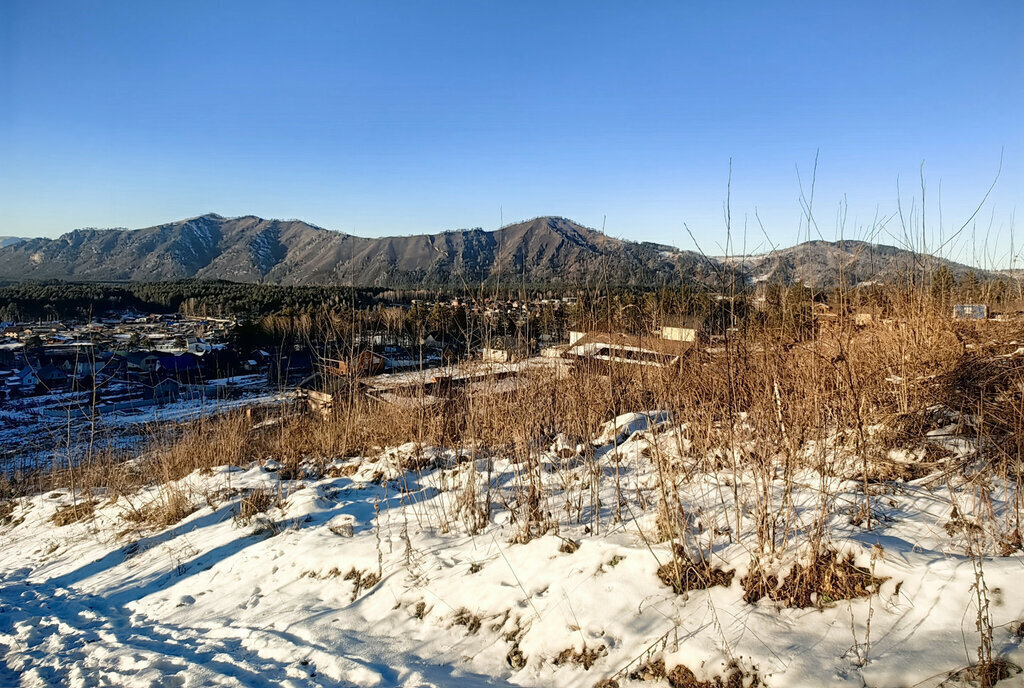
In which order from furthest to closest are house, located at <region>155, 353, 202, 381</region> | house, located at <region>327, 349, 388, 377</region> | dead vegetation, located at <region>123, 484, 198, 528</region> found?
1. house, located at <region>155, 353, 202, 381</region>
2. house, located at <region>327, 349, 388, 377</region>
3. dead vegetation, located at <region>123, 484, 198, 528</region>

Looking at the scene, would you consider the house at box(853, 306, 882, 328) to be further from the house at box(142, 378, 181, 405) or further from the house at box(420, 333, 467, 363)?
the house at box(142, 378, 181, 405)

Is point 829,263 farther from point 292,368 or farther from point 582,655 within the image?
point 292,368

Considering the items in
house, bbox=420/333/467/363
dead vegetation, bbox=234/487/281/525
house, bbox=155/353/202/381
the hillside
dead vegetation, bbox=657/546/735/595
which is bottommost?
house, bbox=155/353/202/381

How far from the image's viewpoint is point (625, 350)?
4.54 meters

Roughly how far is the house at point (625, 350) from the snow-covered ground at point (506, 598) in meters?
0.66

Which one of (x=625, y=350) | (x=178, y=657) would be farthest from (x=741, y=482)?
(x=178, y=657)

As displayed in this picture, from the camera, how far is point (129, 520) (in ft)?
17.1

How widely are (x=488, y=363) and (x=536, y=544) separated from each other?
2221 mm

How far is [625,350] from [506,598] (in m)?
2.51

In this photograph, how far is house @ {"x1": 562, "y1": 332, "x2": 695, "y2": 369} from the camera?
164 inches

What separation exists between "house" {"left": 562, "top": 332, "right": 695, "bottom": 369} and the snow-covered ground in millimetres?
658

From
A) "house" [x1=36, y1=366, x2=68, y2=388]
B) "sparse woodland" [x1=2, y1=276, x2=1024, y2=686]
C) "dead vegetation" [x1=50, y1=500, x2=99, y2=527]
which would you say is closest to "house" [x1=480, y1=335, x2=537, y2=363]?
"sparse woodland" [x1=2, y1=276, x2=1024, y2=686]

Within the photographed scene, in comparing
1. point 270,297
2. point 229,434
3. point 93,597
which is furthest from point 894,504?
point 270,297

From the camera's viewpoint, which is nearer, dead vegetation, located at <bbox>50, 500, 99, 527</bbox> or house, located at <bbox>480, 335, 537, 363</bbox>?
house, located at <bbox>480, 335, 537, 363</bbox>
